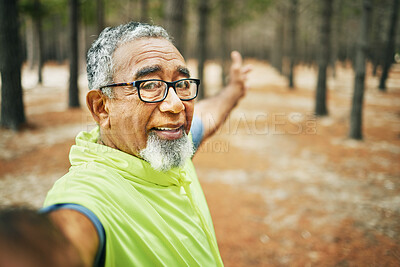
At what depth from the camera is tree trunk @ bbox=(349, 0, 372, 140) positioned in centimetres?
823

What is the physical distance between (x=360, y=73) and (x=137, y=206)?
927 centimetres

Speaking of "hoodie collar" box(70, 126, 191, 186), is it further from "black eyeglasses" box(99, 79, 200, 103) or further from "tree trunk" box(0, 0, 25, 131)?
"tree trunk" box(0, 0, 25, 131)

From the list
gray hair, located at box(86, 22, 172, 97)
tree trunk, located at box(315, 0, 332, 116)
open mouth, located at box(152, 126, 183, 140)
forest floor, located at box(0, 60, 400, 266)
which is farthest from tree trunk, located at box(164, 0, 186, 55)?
tree trunk, located at box(315, 0, 332, 116)

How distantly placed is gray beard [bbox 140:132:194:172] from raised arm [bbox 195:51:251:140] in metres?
0.97

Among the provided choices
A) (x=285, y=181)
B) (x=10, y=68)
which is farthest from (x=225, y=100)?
(x=10, y=68)

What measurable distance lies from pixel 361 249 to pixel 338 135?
6.45 m

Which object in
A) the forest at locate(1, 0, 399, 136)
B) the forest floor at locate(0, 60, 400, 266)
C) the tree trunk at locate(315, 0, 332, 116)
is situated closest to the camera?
the forest floor at locate(0, 60, 400, 266)

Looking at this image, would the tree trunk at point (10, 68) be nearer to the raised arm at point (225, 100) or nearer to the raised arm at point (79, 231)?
the raised arm at point (225, 100)

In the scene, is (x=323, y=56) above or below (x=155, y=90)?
above

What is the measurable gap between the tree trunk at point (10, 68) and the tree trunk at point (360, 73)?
10649 millimetres

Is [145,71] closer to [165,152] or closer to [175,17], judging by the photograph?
[165,152]

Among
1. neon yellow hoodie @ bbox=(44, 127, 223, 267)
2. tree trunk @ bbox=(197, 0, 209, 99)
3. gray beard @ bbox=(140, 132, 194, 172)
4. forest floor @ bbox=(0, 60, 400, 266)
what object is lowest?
forest floor @ bbox=(0, 60, 400, 266)

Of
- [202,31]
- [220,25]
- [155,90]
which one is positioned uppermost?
[220,25]

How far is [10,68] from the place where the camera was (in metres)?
8.27
